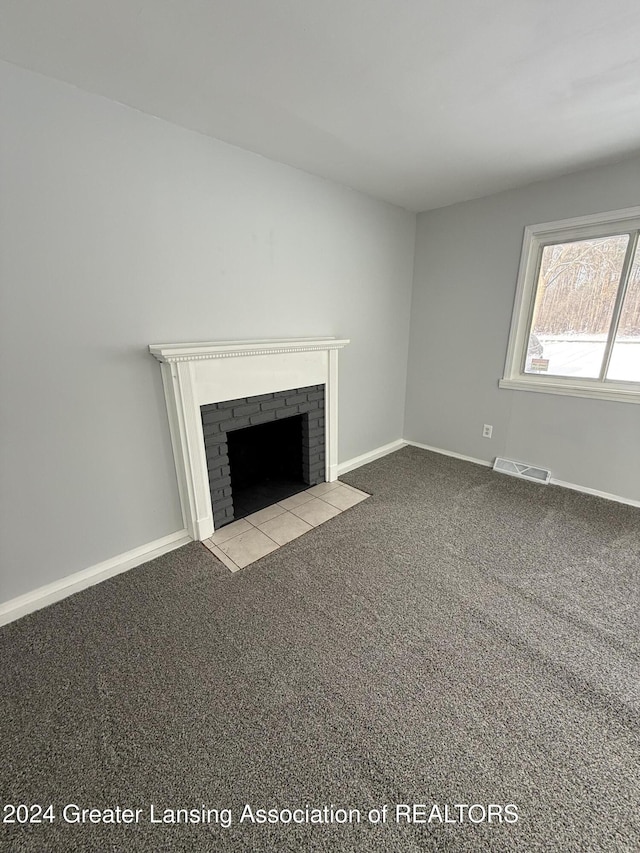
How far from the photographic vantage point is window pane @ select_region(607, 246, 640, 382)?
8.23 feet

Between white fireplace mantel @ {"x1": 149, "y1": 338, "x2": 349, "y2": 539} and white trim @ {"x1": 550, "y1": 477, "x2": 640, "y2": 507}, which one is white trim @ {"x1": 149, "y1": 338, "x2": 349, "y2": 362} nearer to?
white fireplace mantel @ {"x1": 149, "y1": 338, "x2": 349, "y2": 539}

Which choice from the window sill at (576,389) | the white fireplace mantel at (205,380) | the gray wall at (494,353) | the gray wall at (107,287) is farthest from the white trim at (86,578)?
the window sill at (576,389)

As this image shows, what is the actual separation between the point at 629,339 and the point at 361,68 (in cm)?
255

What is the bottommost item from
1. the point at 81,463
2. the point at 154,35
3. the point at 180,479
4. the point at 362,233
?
the point at 180,479

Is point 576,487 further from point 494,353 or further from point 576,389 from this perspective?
point 494,353

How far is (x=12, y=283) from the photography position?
1531 mm

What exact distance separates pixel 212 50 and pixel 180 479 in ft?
6.71

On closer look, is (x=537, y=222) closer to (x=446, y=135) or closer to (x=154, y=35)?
(x=446, y=135)

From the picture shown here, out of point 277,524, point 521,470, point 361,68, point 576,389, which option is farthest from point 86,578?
point 576,389

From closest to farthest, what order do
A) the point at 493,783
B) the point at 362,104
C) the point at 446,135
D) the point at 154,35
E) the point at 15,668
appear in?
the point at 493,783 → the point at 154,35 → the point at 15,668 → the point at 362,104 → the point at 446,135

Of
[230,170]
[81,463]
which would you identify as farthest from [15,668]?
[230,170]

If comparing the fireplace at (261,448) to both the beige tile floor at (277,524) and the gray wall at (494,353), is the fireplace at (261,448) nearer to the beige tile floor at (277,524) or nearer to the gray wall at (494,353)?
the beige tile floor at (277,524)

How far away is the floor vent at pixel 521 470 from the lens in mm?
3033

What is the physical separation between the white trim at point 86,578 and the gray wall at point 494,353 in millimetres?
2738
